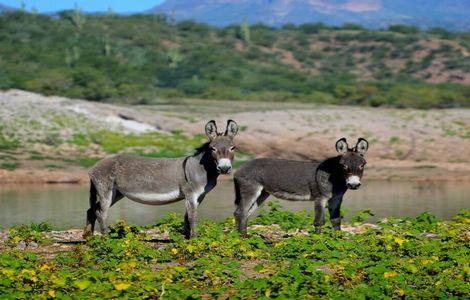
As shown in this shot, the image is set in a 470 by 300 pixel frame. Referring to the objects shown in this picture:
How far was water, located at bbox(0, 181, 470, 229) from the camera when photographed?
22.1 m

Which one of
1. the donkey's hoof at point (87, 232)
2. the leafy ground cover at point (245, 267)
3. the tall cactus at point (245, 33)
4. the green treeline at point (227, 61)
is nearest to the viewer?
the leafy ground cover at point (245, 267)

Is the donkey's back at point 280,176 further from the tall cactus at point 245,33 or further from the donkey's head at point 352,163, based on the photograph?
the tall cactus at point 245,33

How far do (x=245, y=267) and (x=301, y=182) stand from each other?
2743 millimetres

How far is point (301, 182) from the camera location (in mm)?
14953

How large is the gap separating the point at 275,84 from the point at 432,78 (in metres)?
15.9

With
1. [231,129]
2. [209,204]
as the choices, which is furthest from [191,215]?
[209,204]

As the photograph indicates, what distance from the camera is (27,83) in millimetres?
47812

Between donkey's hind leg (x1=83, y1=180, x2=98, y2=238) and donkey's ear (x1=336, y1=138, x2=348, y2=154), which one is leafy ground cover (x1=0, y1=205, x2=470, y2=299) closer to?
donkey's hind leg (x1=83, y1=180, x2=98, y2=238)

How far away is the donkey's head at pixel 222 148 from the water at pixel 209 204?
5576 mm

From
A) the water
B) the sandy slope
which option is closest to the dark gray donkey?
the water

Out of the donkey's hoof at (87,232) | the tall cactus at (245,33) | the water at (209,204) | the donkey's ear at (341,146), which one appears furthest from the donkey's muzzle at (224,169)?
the tall cactus at (245,33)

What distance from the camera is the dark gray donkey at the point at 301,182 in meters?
14.7

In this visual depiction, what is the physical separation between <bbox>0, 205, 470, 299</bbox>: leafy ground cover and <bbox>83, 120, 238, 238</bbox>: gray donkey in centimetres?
44

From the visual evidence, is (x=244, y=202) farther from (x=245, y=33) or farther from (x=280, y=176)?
(x=245, y=33)
